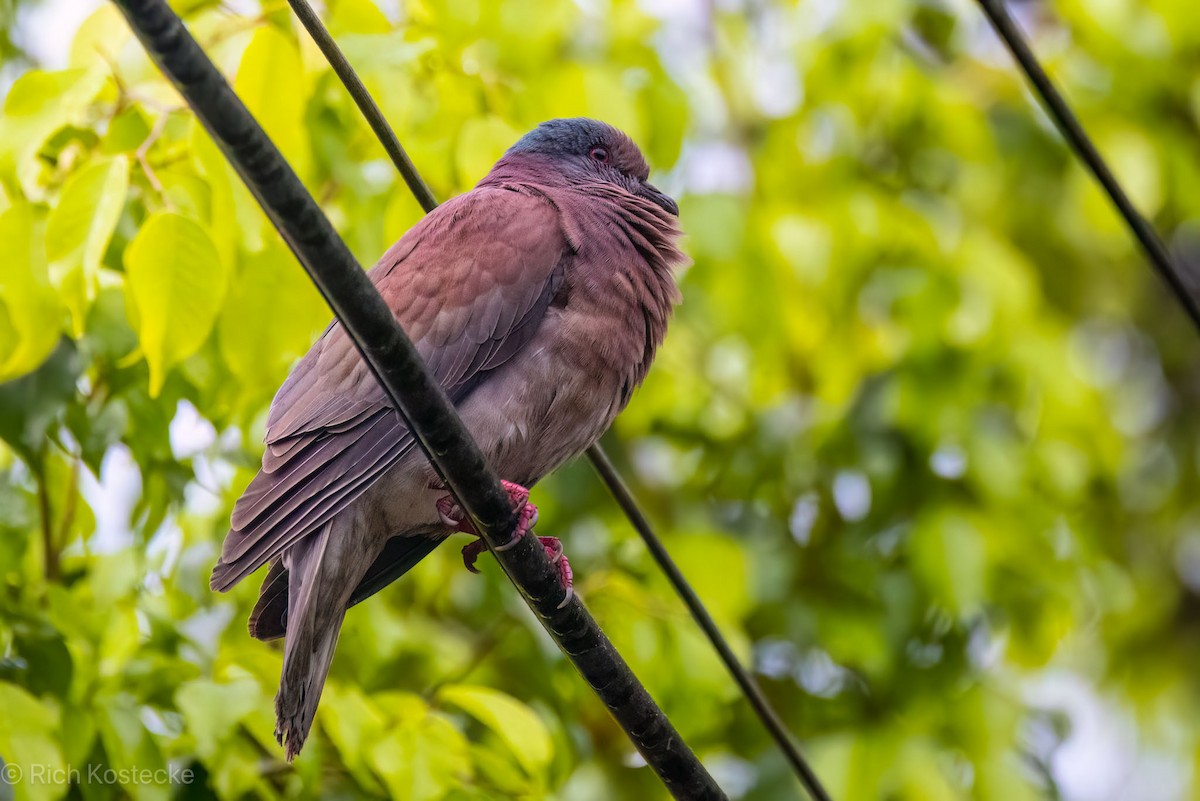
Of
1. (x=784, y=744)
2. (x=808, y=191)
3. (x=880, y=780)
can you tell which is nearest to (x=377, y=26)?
(x=784, y=744)

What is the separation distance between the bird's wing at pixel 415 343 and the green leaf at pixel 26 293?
348 millimetres

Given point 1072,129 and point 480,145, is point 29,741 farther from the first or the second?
point 1072,129

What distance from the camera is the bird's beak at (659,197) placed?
2215 millimetres

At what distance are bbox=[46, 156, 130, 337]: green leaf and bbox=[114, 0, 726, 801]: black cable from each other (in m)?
0.52

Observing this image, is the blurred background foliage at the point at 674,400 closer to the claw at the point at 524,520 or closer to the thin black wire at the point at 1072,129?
the claw at the point at 524,520

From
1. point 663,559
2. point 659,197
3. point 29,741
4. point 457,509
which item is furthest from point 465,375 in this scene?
point 29,741

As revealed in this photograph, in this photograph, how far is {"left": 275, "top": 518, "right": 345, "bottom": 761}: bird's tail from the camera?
1.82m

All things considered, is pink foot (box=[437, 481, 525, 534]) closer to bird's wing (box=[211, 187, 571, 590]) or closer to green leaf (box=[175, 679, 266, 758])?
bird's wing (box=[211, 187, 571, 590])

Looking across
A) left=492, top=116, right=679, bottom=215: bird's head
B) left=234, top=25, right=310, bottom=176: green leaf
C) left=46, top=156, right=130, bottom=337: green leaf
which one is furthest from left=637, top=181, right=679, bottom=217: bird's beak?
left=46, top=156, right=130, bottom=337: green leaf

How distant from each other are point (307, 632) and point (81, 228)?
0.67 m

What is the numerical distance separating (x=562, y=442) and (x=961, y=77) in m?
2.77

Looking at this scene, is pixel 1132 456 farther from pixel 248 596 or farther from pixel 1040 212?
pixel 248 596

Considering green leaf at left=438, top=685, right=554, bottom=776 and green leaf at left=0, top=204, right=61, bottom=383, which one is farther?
green leaf at left=438, top=685, right=554, bottom=776

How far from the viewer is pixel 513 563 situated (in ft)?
5.32
